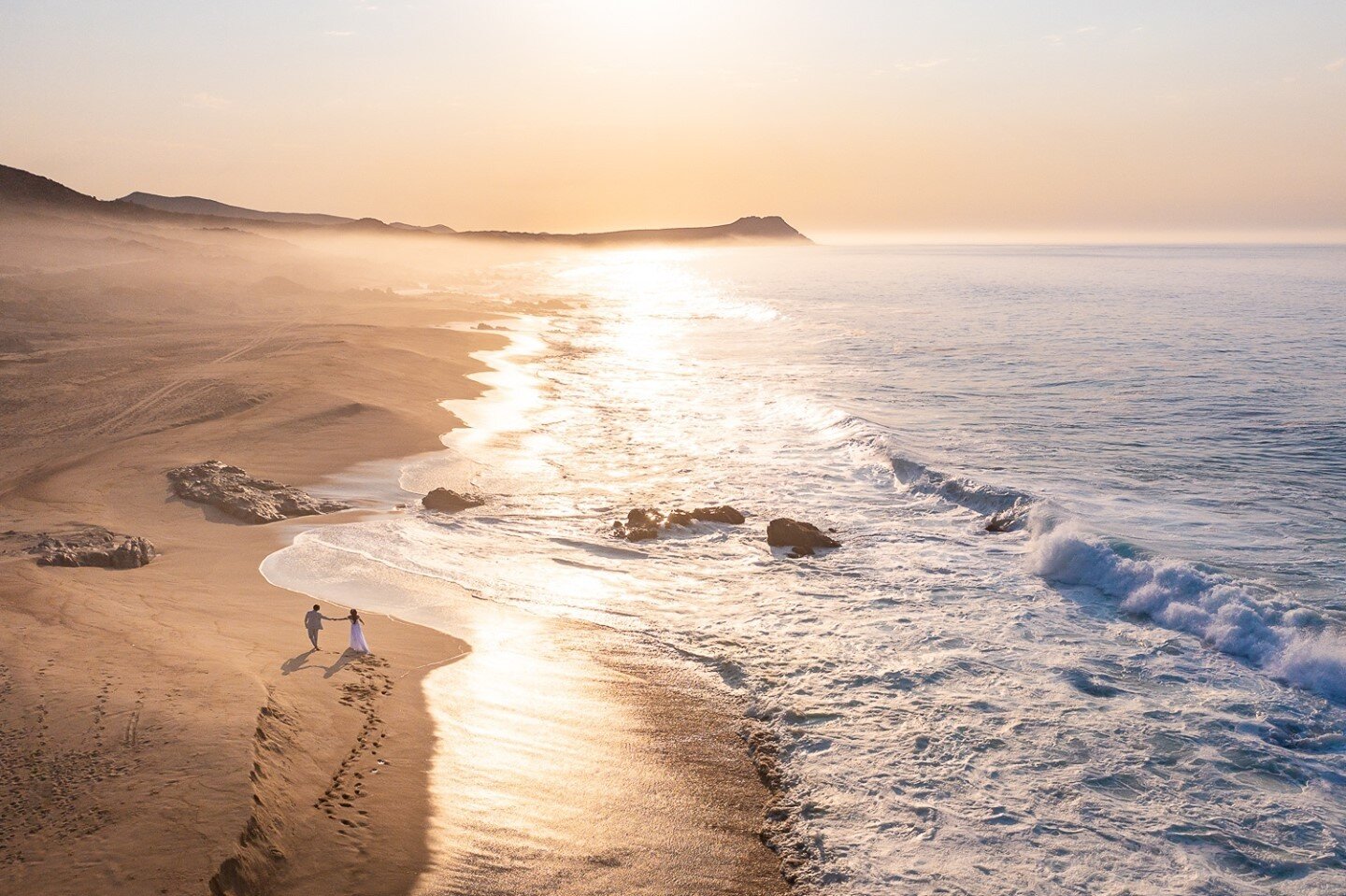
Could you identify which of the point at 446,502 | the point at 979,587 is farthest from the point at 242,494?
the point at 979,587

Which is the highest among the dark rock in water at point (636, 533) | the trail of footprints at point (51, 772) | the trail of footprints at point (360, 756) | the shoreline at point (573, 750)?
the trail of footprints at point (51, 772)

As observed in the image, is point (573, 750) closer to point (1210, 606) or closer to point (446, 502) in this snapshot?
point (446, 502)

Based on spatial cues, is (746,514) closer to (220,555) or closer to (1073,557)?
(1073,557)

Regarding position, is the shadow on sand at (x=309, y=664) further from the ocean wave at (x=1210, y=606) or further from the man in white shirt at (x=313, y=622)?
the ocean wave at (x=1210, y=606)

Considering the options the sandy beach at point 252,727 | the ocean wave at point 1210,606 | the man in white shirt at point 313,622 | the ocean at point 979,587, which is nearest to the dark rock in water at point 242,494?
the sandy beach at point 252,727

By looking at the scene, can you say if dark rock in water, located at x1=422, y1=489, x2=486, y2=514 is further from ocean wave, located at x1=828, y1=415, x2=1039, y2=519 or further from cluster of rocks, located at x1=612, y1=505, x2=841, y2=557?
ocean wave, located at x1=828, y1=415, x2=1039, y2=519

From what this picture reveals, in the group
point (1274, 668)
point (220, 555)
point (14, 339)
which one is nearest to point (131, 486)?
point (220, 555)

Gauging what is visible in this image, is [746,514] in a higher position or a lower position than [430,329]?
lower

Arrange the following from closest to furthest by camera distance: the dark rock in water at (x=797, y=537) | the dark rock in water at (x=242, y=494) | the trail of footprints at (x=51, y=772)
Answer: the trail of footprints at (x=51, y=772), the dark rock in water at (x=797, y=537), the dark rock in water at (x=242, y=494)
